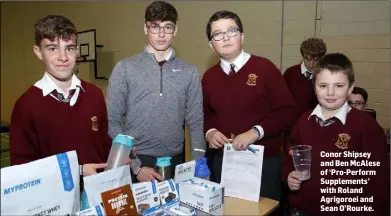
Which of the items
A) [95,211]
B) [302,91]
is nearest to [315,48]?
[302,91]

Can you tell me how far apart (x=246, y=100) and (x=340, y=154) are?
0.55 m

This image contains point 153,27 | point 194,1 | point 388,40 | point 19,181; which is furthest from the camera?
point 194,1

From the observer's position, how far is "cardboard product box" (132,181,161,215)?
4.08 feet

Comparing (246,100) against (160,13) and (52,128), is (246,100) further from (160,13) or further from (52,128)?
(52,128)

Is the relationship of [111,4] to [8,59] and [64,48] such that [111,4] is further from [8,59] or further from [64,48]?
[64,48]

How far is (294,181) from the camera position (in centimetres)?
147

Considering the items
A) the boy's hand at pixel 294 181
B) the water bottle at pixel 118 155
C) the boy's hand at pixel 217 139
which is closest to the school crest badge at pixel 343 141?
the boy's hand at pixel 294 181

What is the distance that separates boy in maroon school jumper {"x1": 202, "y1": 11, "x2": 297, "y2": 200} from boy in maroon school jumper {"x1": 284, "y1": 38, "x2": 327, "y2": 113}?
138cm

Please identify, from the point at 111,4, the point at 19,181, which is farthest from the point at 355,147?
the point at 111,4

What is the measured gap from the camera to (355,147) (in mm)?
1435

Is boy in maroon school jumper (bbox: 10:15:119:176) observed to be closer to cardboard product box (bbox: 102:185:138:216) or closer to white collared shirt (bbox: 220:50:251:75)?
cardboard product box (bbox: 102:185:138:216)

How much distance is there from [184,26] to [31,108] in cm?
342

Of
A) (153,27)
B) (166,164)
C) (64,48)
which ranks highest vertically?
(153,27)

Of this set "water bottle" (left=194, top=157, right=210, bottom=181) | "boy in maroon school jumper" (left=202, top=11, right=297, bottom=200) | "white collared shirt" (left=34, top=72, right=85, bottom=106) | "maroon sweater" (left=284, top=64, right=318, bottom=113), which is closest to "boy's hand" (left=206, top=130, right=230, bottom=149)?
"boy in maroon school jumper" (left=202, top=11, right=297, bottom=200)
